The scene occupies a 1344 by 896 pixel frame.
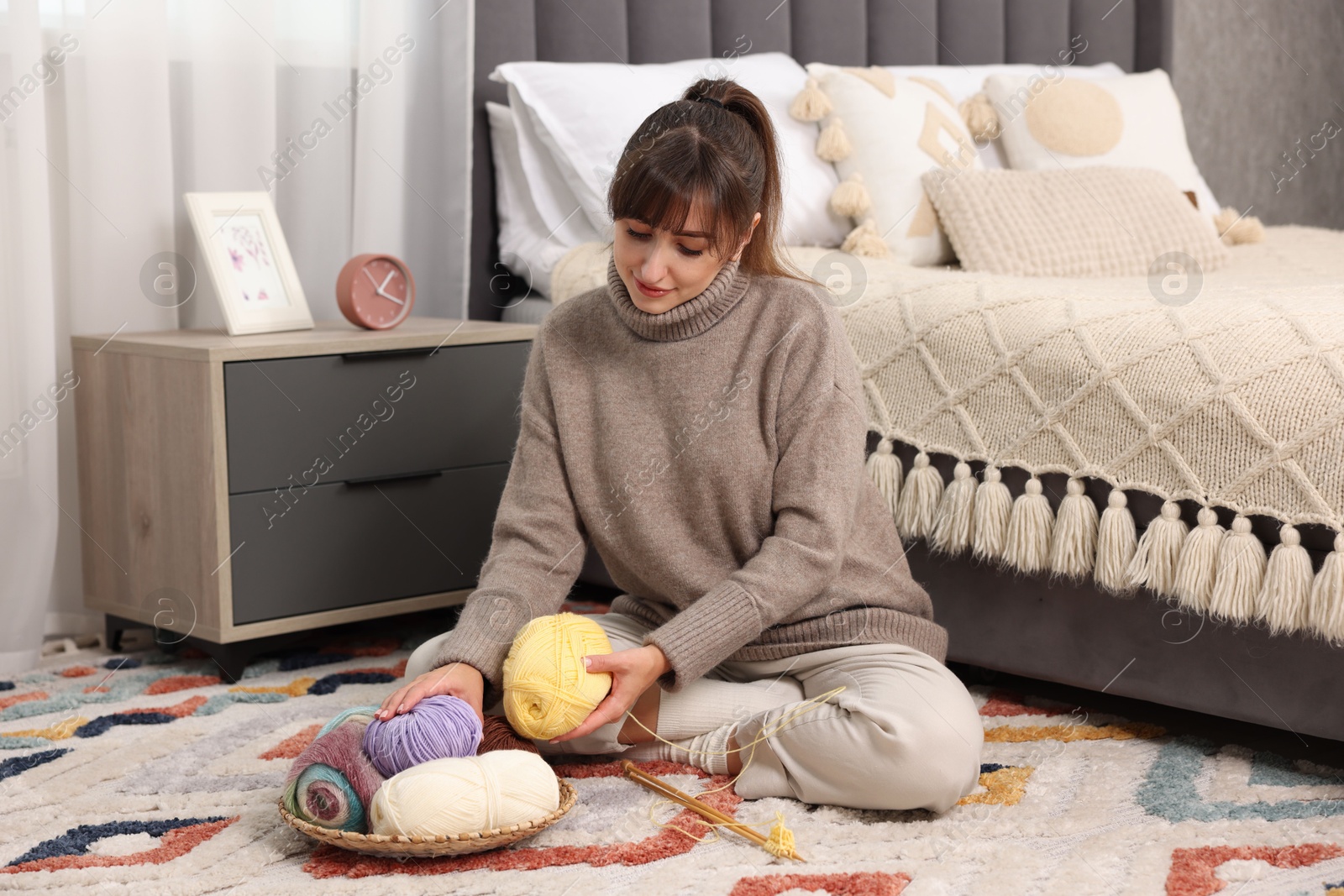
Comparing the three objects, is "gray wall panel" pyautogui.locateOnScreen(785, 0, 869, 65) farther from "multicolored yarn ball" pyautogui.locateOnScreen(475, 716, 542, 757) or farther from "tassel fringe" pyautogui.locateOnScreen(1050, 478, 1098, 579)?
"multicolored yarn ball" pyautogui.locateOnScreen(475, 716, 542, 757)

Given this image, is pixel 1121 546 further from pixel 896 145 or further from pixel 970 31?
pixel 970 31

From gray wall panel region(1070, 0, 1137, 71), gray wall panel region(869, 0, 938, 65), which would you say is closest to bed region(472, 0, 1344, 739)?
gray wall panel region(869, 0, 938, 65)

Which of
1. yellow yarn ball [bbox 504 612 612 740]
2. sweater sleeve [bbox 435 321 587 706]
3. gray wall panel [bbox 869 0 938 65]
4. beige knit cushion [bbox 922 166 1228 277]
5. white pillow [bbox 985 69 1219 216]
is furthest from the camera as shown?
gray wall panel [bbox 869 0 938 65]

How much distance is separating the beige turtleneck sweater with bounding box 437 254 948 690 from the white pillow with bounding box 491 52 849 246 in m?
0.73

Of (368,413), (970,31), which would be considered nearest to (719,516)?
(368,413)

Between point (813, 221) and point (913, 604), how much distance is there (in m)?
0.96

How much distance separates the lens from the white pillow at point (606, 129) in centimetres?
215

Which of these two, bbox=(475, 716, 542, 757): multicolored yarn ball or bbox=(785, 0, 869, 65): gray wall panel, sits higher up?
bbox=(785, 0, 869, 65): gray wall panel

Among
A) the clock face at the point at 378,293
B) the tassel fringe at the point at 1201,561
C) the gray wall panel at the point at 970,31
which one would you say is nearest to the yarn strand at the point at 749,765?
the tassel fringe at the point at 1201,561

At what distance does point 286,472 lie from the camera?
177 cm

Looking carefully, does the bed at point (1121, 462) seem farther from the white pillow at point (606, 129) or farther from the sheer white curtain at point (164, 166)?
the sheer white curtain at point (164, 166)

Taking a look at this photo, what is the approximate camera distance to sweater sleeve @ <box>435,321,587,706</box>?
1305 mm

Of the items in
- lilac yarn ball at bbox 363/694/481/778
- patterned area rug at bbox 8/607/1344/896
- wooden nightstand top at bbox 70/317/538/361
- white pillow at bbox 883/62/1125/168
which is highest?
white pillow at bbox 883/62/1125/168

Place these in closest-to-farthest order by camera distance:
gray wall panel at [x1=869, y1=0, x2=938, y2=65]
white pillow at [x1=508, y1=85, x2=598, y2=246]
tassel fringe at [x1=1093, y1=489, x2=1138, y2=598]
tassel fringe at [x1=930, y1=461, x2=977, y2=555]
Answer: tassel fringe at [x1=1093, y1=489, x2=1138, y2=598] → tassel fringe at [x1=930, y1=461, x2=977, y2=555] → white pillow at [x1=508, y1=85, x2=598, y2=246] → gray wall panel at [x1=869, y1=0, x2=938, y2=65]
